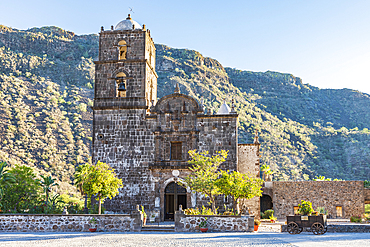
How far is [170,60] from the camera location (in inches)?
3875

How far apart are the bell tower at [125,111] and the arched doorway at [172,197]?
4.61 feet

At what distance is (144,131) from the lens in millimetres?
28656

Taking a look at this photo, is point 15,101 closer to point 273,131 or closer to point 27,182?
point 27,182

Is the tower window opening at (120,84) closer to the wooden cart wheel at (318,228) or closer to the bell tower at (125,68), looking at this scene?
the bell tower at (125,68)

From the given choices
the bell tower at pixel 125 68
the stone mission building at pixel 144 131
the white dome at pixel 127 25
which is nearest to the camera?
the stone mission building at pixel 144 131

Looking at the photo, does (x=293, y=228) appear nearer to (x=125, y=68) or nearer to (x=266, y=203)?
(x=125, y=68)

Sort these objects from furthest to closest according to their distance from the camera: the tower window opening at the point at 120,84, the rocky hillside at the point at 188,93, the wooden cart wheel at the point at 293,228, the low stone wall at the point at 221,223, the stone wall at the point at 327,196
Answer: the rocky hillside at the point at 188,93
the stone wall at the point at 327,196
the tower window opening at the point at 120,84
the low stone wall at the point at 221,223
the wooden cart wheel at the point at 293,228

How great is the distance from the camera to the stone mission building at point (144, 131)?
2784 cm

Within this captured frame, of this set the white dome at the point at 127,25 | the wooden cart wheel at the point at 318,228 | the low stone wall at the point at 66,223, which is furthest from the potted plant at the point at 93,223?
the white dome at the point at 127,25

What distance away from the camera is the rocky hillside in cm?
6053

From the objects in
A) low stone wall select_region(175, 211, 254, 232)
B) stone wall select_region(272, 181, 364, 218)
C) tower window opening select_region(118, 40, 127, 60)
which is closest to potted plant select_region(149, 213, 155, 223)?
low stone wall select_region(175, 211, 254, 232)

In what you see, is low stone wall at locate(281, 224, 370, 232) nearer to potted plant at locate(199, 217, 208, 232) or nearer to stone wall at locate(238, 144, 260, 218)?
potted plant at locate(199, 217, 208, 232)

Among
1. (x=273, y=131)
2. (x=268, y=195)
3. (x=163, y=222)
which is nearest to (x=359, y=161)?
(x=273, y=131)

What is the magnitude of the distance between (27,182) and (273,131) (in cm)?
5551
